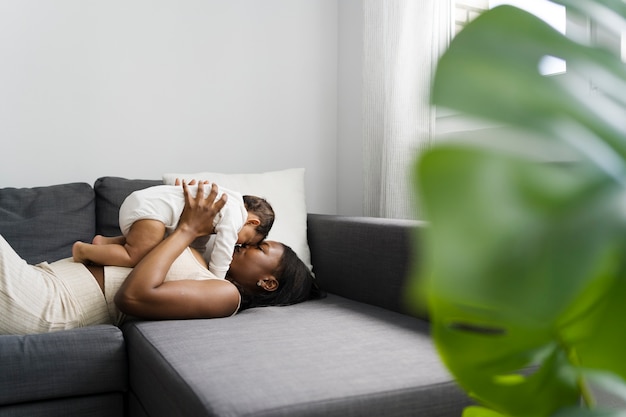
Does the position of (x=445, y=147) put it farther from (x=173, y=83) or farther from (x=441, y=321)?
(x=173, y=83)

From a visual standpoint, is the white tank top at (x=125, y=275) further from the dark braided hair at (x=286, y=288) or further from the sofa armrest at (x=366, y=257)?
the sofa armrest at (x=366, y=257)

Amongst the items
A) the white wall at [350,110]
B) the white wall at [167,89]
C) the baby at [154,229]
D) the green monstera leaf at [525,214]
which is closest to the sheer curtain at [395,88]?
the white wall at [350,110]

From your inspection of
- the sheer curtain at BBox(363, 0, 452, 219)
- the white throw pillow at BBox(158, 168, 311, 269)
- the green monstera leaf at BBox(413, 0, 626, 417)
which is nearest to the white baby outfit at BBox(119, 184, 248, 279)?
the white throw pillow at BBox(158, 168, 311, 269)

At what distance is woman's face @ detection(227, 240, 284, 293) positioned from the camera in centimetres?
213

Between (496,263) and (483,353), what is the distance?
0.17ft

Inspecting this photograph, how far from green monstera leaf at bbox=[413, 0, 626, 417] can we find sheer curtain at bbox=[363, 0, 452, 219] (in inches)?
85.6

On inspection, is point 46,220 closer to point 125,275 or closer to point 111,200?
point 111,200

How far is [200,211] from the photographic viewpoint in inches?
79.0

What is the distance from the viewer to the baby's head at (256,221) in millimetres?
2125

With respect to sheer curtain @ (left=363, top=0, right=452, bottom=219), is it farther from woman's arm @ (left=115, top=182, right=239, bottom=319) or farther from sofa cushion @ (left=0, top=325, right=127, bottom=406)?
sofa cushion @ (left=0, top=325, right=127, bottom=406)

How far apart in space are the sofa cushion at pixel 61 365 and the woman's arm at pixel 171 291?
14cm

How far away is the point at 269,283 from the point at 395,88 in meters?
1.05

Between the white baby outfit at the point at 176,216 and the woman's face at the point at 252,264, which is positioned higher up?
the white baby outfit at the point at 176,216

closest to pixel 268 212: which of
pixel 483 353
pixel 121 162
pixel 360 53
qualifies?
pixel 121 162
